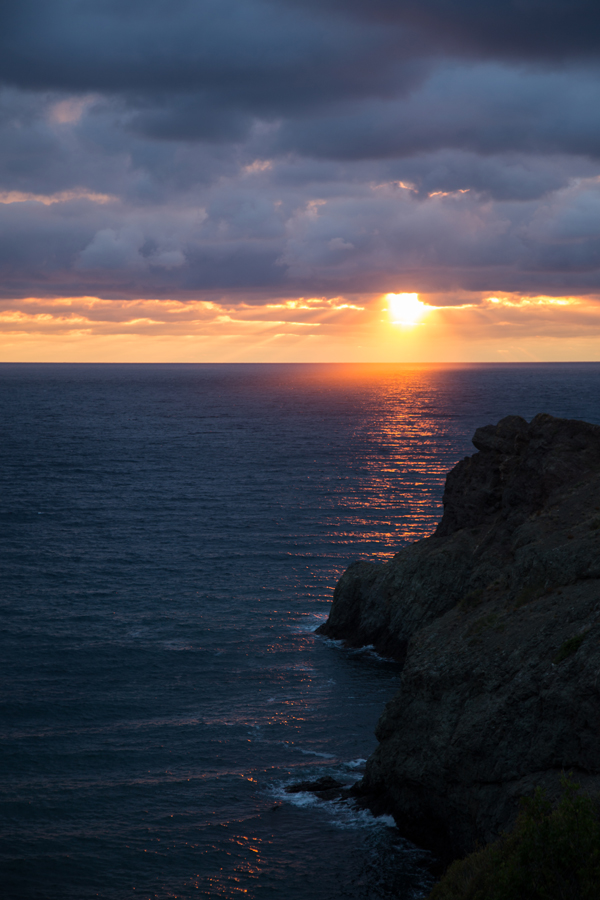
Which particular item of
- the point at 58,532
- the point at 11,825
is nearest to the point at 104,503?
the point at 58,532

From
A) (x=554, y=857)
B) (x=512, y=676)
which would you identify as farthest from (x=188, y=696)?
(x=554, y=857)

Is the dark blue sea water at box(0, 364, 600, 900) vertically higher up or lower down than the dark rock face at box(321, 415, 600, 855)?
lower down

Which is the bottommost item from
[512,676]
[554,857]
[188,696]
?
[188,696]

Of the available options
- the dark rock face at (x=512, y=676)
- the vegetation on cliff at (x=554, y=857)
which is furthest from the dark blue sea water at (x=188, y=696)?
the vegetation on cliff at (x=554, y=857)

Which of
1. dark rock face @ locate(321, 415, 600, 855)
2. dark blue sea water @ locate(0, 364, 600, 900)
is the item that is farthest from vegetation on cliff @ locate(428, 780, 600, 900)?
dark blue sea water @ locate(0, 364, 600, 900)

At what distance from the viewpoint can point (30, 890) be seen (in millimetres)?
29297

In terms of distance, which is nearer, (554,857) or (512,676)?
(554,857)

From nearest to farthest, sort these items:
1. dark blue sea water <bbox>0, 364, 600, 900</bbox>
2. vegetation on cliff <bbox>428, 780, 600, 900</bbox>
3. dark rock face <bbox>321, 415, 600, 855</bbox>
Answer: vegetation on cliff <bbox>428, 780, 600, 900</bbox> → dark rock face <bbox>321, 415, 600, 855</bbox> → dark blue sea water <bbox>0, 364, 600, 900</bbox>

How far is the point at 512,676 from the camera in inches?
1208

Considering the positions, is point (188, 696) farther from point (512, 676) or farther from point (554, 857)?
point (554, 857)

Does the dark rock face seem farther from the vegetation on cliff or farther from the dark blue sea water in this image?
the vegetation on cliff

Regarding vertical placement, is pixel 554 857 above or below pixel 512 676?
below

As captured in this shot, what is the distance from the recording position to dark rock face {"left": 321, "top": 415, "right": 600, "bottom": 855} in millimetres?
27672

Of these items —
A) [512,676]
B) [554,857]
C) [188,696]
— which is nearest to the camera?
[554,857]
